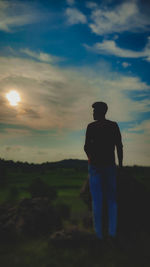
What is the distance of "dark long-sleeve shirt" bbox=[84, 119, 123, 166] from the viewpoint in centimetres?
602

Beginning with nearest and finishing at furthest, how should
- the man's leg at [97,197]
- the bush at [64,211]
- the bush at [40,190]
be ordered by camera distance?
the man's leg at [97,197], the bush at [64,211], the bush at [40,190]

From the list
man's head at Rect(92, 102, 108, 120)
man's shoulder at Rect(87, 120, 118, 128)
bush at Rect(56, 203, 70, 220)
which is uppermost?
man's head at Rect(92, 102, 108, 120)

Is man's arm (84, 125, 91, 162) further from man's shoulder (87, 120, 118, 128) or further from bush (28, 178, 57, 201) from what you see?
bush (28, 178, 57, 201)

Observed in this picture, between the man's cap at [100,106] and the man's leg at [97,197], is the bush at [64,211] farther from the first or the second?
the man's cap at [100,106]

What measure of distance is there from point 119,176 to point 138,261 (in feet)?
11.2

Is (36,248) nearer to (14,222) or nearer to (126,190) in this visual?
(14,222)

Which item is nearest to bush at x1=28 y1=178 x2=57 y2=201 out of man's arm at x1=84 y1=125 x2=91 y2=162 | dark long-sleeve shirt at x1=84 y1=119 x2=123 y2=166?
man's arm at x1=84 y1=125 x2=91 y2=162

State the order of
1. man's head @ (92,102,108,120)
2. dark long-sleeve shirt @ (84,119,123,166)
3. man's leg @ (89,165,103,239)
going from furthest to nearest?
man's head @ (92,102,108,120) < dark long-sleeve shirt @ (84,119,123,166) < man's leg @ (89,165,103,239)

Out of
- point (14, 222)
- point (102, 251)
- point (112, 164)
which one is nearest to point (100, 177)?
point (112, 164)

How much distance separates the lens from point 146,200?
7.68 meters

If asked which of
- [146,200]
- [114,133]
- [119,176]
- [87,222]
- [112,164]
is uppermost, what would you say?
[114,133]

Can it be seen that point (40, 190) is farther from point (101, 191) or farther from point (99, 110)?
point (99, 110)

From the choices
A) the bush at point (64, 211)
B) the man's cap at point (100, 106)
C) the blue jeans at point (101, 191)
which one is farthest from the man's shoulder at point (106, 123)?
the bush at point (64, 211)

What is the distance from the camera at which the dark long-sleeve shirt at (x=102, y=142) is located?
6020 millimetres
